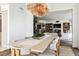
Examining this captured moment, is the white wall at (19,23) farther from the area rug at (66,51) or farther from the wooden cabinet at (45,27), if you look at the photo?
the area rug at (66,51)

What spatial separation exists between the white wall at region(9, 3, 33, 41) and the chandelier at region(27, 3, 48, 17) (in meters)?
0.08

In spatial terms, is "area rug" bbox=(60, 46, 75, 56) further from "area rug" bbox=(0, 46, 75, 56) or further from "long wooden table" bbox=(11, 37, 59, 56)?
"long wooden table" bbox=(11, 37, 59, 56)

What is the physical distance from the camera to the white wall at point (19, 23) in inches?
81.6

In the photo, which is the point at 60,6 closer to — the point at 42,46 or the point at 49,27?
the point at 49,27

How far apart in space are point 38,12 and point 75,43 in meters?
0.69

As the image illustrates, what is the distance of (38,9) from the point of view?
6.82 ft

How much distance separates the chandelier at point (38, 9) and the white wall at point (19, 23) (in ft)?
0.25

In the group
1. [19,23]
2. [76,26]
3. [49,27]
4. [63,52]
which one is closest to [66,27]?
[76,26]

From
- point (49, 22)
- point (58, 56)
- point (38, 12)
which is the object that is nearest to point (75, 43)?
point (58, 56)

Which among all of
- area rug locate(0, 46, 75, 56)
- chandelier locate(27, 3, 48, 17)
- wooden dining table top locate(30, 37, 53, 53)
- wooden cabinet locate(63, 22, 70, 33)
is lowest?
area rug locate(0, 46, 75, 56)

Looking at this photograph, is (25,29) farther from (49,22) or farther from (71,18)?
(71,18)

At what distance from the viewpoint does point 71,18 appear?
83.3 inches

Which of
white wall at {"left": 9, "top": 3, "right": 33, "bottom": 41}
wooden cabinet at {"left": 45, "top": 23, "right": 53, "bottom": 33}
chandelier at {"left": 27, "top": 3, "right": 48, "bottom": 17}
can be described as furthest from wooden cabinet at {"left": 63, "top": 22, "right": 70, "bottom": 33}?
white wall at {"left": 9, "top": 3, "right": 33, "bottom": 41}

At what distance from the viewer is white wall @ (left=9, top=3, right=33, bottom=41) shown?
2072 mm
